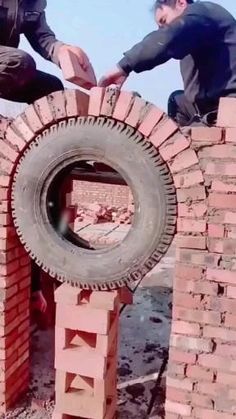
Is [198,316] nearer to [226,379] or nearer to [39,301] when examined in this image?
[226,379]

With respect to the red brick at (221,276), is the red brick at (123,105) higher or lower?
higher

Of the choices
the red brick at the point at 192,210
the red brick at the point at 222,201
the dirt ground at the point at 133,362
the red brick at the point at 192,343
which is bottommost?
the dirt ground at the point at 133,362

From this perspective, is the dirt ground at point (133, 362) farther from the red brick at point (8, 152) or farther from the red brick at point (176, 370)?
the red brick at point (8, 152)

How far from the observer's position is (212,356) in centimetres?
285

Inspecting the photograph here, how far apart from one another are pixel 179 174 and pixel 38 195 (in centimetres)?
96

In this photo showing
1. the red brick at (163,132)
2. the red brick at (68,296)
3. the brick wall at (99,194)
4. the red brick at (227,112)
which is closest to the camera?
the red brick at (227,112)

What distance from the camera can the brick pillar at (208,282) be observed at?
2738 millimetres

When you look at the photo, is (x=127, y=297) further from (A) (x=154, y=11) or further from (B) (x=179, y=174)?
(A) (x=154, y=11)

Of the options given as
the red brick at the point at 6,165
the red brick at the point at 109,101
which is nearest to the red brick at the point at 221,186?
the red brick at the point at 109,101

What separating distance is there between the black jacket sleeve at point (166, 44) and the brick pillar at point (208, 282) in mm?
592

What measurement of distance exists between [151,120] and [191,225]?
2.28 feet

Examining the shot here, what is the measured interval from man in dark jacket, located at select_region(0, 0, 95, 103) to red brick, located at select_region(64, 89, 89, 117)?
0.49 metres

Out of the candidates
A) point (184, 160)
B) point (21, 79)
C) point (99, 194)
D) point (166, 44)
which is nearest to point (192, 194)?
point (184, 160)

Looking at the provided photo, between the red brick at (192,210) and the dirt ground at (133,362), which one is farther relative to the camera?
the dirt ground at (133,362)
